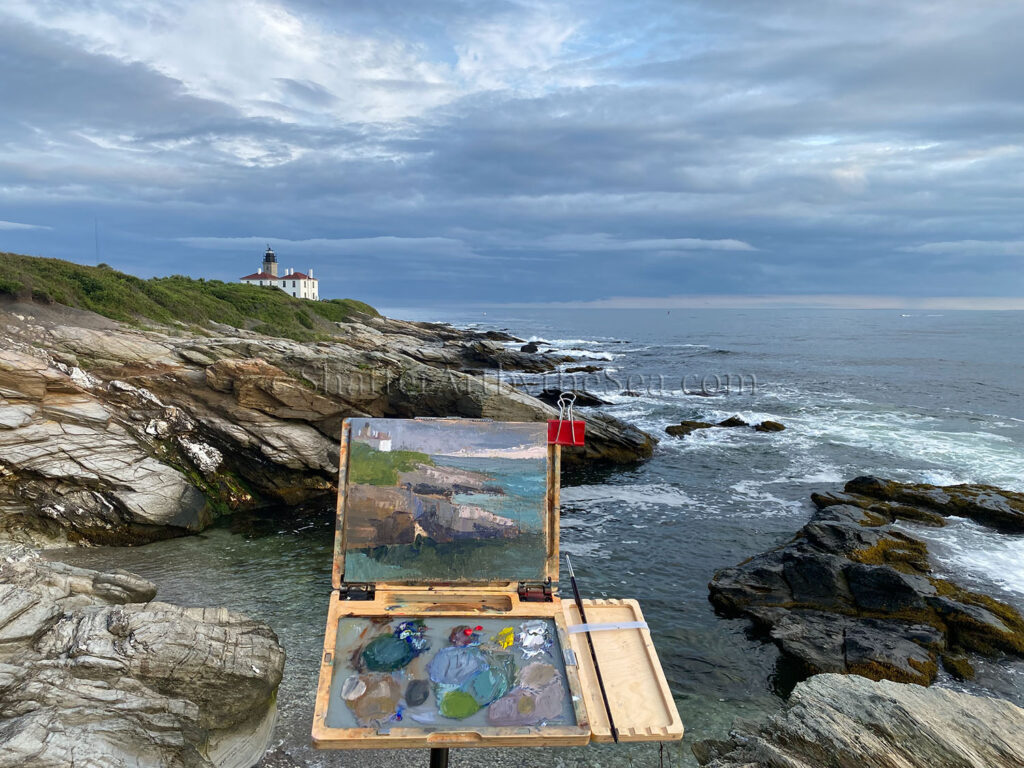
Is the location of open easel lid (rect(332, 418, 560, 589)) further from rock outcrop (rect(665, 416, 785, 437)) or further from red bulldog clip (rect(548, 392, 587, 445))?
rock outcrop (rect(665, 416, 785, 437))

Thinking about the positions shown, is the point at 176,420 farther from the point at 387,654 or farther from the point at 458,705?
the point at 458,705

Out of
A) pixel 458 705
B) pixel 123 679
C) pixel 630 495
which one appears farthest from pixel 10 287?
pixel 458 705

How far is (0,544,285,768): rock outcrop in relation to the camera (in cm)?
648

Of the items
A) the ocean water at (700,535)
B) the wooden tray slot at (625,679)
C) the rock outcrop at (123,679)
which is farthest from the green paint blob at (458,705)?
the ocean water at (700,535)

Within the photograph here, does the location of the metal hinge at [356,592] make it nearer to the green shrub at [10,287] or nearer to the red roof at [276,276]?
the green shrub at [10,287]

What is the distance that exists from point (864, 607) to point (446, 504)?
11537 millimetres

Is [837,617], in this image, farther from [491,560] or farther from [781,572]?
[491,560]

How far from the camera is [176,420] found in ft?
68.8

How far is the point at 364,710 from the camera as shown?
5047 mm

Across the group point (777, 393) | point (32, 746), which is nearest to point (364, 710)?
point (32, 746)

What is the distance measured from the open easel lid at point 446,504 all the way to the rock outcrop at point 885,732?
3.64 m

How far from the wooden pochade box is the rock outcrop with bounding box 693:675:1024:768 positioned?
276 cm

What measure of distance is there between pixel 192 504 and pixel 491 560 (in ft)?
51.0

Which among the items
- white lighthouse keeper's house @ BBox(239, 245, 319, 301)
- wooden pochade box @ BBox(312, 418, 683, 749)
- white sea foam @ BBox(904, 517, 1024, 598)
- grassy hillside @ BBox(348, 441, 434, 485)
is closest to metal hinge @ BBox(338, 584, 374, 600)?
wooden pochade box @ BBox(312, 418, 683, 749)
